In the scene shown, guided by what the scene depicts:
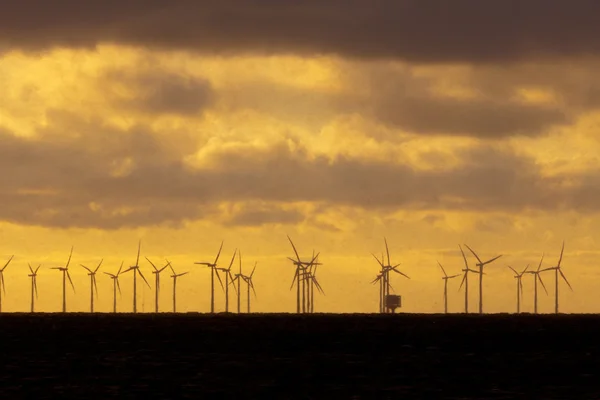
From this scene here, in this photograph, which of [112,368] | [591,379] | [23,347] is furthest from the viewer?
[23,347]

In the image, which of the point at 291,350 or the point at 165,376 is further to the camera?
the point at 291,350

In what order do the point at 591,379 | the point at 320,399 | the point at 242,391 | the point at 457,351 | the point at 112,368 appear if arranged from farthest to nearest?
the point at 457,351, the point at 112,368, the point at 591,379, the point at 242,391, the point at 320,399

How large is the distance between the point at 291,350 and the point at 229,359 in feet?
102

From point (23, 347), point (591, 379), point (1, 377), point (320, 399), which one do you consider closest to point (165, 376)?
point (1, 377)

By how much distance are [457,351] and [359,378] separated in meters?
66.1

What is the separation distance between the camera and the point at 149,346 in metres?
200

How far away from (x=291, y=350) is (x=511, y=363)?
47617 millimetres

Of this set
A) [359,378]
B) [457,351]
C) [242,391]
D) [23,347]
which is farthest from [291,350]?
[242,391]

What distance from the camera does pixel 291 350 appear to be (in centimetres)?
18900

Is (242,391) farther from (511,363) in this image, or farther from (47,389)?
(511,363)

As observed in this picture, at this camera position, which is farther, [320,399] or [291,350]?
[291,350]

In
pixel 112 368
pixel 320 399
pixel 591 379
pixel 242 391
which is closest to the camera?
pixel 320 399

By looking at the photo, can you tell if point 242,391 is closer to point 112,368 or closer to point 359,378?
point 359,378

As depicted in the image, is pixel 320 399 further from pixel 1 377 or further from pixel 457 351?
pixel 457 351
